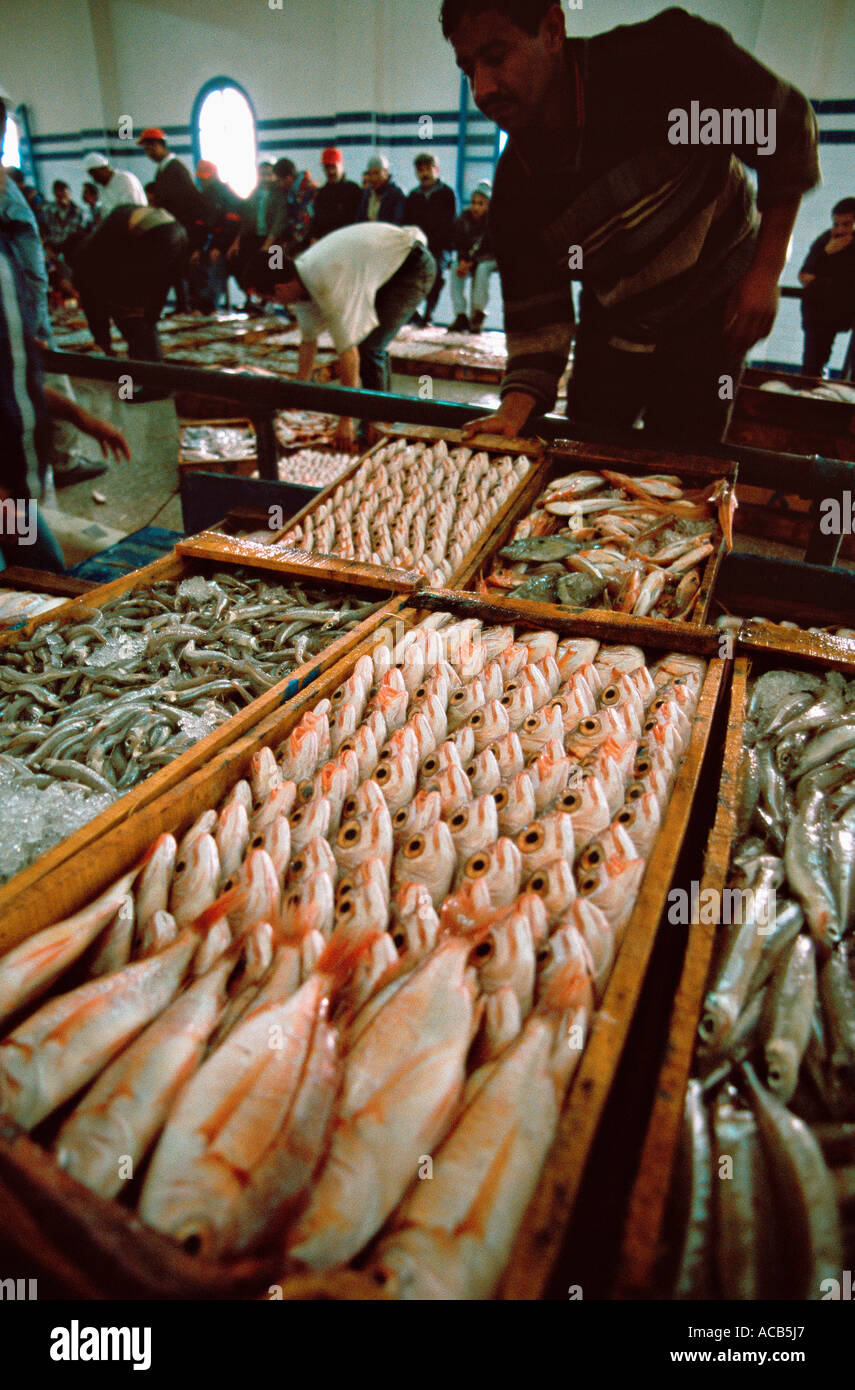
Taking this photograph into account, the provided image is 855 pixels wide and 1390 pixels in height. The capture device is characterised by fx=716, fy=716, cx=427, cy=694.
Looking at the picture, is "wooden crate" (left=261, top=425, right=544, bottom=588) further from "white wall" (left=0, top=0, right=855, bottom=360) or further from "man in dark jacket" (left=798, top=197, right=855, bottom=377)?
"white wall" (left=0, top=0, right=855, bottom=360)

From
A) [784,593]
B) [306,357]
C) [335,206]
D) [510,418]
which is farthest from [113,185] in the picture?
[784,593]

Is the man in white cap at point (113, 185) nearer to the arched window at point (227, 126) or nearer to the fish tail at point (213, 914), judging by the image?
the arched window at point (227, 126)

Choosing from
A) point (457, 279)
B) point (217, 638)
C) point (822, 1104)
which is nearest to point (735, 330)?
point (217, 638)

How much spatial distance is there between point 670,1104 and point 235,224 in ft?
66.9

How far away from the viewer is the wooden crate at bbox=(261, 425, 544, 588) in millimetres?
4086

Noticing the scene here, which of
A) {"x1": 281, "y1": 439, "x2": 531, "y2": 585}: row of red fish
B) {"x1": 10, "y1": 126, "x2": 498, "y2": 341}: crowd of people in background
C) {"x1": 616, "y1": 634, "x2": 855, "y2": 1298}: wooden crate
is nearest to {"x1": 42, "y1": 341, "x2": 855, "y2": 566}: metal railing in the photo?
{"x1": 281, "y1": 439, "x2": 531, "y2": 585}: row of red fish

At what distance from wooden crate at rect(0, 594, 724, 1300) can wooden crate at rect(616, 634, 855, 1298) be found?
0.10m

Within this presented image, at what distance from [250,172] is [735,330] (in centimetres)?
2081

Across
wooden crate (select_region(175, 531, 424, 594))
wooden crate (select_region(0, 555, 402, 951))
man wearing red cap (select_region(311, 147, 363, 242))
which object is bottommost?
wooden crate (select_region(0, 555, 402, 951))

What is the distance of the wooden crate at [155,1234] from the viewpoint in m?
1.01

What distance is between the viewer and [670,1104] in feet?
4.47

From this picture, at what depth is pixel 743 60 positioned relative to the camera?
3.57 m

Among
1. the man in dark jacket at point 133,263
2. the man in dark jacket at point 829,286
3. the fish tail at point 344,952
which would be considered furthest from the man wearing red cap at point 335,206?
the fish tail at point 344,952
